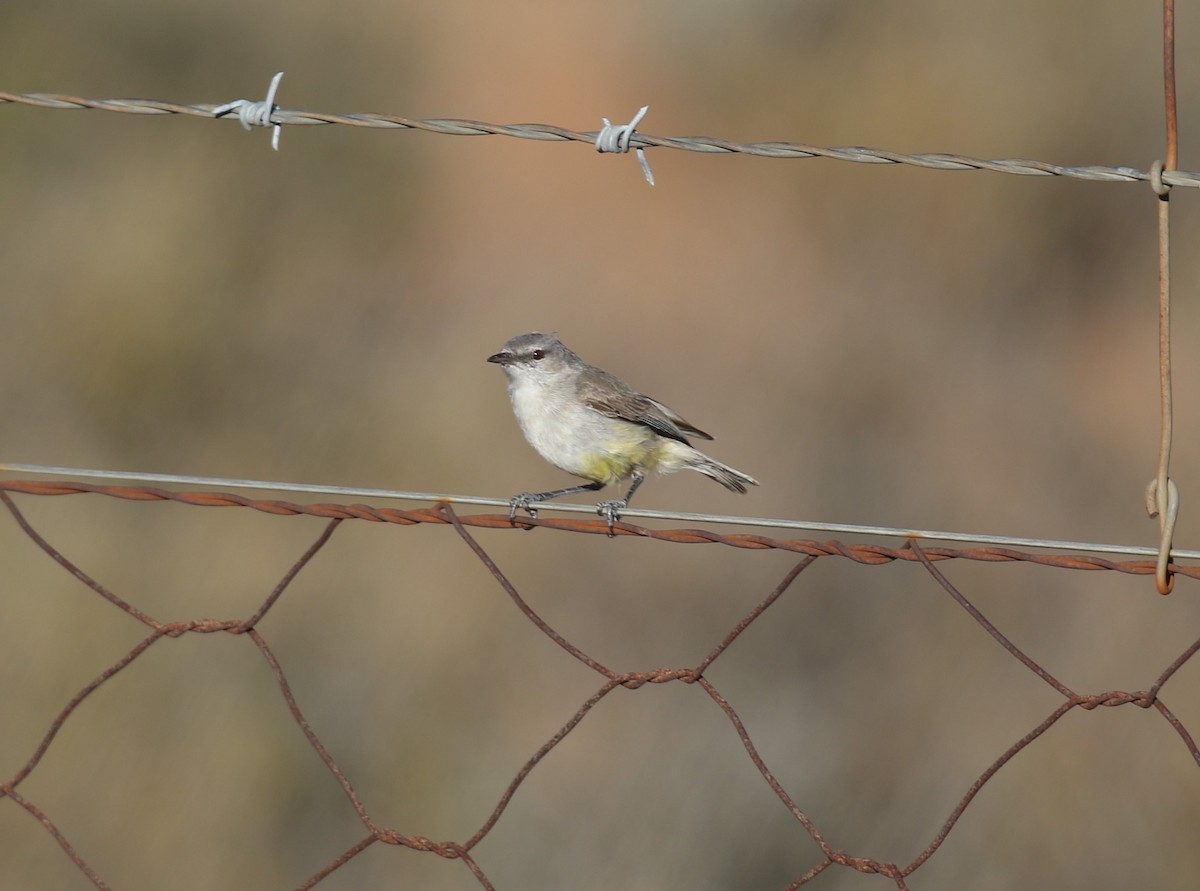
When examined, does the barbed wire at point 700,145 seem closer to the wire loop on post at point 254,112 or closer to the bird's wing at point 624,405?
the wire loop on post at point 254,112

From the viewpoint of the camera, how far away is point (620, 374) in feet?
32.2

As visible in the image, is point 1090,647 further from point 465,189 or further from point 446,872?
point 465,189

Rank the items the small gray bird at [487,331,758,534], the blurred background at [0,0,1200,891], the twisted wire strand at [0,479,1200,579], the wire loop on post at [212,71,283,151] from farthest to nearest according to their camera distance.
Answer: the blurred background at [0,0,1200,891] → the small gray bird at [487,331,758,534] → the wire loop on post at [212,71,283,151] → the twisted wire strand at [0,479,1200,579]

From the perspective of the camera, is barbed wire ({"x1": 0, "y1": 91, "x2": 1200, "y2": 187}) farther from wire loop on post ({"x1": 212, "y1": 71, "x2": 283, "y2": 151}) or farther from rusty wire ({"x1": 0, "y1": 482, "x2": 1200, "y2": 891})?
rusty wire ({"x1": 0, "y1": 482, "x2": 1200, "y2": 891})

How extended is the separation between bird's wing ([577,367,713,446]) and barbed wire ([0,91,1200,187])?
1.99 m

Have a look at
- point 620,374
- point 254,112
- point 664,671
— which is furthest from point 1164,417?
point 620,374

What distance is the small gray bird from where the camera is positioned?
453cm

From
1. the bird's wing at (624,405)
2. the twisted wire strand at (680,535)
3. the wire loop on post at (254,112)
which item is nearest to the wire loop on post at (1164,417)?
the twisted wire strand at (680,535)

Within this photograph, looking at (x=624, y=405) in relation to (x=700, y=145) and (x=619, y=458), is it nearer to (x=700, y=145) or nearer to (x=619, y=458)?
(x=619, y=458)

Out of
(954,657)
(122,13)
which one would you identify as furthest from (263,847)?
(122,13)

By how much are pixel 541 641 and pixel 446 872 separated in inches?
66.2

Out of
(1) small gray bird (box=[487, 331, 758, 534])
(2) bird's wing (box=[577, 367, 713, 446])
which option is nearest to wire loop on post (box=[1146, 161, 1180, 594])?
(1) small gray bird (box=[487, 331, 758, 534])

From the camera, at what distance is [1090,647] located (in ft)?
25.4

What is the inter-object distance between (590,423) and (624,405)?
0.59ft
